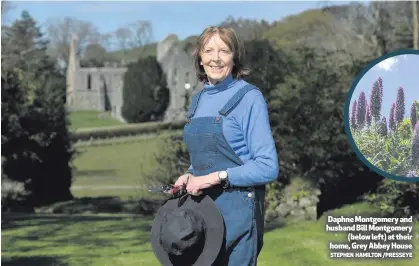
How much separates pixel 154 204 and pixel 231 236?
46.9 ft

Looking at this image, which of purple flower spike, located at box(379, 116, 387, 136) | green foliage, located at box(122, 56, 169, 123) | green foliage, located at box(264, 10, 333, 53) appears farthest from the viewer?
green foliage, located at box(122, 56, 169, 123)

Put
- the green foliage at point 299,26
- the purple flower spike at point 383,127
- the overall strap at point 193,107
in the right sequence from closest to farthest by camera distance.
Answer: the overall strap at point 193,107 < the purple flower spike at point 383,127 < the green foliage at point 299,26

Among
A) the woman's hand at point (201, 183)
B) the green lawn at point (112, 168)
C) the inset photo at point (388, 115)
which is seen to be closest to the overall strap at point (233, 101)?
the woman's hand at point (201, 183)

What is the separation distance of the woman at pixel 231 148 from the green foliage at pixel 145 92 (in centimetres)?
6403

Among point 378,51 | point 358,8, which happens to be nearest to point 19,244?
point 378,51

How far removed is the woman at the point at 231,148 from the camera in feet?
10.5

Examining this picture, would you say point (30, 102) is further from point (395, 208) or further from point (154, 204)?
point (395, 208)

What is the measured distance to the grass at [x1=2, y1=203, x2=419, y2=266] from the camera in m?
9.01

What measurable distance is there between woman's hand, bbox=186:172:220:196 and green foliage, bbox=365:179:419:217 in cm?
1049

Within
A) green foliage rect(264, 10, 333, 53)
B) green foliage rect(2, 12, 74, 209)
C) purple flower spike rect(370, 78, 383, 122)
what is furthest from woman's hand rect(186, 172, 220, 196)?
green foliage rect(264, 10, 333, 53)

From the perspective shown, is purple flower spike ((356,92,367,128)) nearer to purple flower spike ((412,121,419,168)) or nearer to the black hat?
purple flower spike ((412,121,419,168))

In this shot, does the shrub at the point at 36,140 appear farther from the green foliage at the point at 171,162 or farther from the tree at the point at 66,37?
the tree at the point at 66,37

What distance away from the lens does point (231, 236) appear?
3.28 metres

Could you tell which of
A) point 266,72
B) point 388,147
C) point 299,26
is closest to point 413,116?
point 388,147
